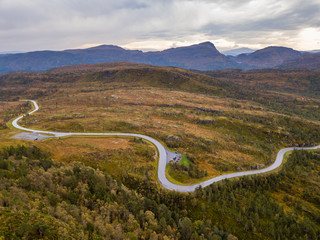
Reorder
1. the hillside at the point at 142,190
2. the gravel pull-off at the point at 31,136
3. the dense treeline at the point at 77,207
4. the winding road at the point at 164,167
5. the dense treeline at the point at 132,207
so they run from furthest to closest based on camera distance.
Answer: the gravel pull-off at the point at 31,136 → the winding road at the point at 164,167 → the hillside at the point at 142,190 → the dense treeline at the point at 132,207 → the dense treeline at the point at 77,207

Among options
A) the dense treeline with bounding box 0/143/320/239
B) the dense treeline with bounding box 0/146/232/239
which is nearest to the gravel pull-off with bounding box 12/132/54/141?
the dense treeline with bounding box 0/143/320/239

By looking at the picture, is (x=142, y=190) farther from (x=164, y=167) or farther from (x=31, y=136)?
(x=31, y=136)

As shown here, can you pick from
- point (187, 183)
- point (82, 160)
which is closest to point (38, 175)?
point (82, 160)

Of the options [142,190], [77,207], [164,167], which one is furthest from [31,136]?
[164,167]

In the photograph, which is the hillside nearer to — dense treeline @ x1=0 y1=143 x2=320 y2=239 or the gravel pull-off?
dense treeline @ x1=0 y1=143 x2=320 y2=239

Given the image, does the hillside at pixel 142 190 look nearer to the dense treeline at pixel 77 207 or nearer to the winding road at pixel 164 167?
the dense treeline at pixel 77 207

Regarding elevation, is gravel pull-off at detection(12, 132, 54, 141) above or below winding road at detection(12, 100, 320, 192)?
above

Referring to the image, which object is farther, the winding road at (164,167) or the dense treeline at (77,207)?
the winding road at (164,167)

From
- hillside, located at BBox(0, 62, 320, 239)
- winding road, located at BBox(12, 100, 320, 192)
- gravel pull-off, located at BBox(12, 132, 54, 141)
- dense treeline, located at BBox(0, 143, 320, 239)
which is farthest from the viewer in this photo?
gravel pull-off, located at BBox(12, 132, 54, 141)

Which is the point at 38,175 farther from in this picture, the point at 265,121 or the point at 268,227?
the point at 265,121

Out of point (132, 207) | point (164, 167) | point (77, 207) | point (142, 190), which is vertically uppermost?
point (77, 207)

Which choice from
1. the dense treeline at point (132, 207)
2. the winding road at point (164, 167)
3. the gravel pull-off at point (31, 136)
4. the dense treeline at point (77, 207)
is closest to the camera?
the dense treeline at point (77, 207)

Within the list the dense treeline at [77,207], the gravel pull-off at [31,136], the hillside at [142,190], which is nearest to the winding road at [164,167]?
the hillside at [142,190]
